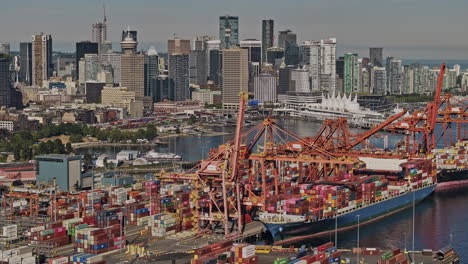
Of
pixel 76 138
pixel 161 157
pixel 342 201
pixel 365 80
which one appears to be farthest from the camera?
pixel 365 80

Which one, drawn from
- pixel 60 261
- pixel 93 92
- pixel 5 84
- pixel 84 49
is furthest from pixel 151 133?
pixel 84 49

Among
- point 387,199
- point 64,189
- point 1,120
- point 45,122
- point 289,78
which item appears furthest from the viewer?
point 289,78

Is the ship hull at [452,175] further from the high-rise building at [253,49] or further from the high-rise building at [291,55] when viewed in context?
the high-rise building at [291,55]

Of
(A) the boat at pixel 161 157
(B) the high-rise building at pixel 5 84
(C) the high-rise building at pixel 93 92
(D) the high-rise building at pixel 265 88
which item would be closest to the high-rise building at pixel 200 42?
(D) the high-rise building at pixel 265 88

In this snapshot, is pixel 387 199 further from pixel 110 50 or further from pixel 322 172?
pixel 110 50

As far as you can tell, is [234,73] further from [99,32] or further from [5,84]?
[99,32]

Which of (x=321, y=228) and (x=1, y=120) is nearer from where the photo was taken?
(x=321, y=228)

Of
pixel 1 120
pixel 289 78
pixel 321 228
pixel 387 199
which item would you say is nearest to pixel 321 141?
pixel 387 199
